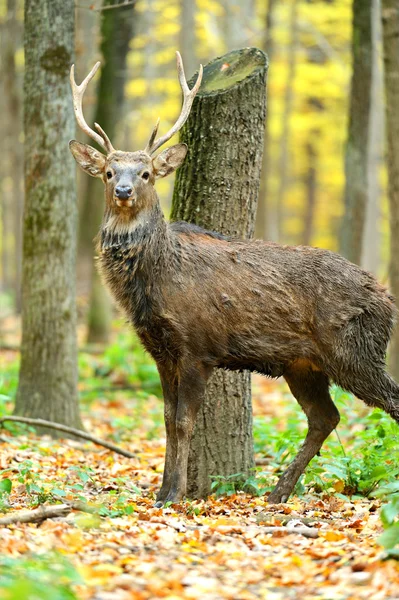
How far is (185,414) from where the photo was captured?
6984 millimetres

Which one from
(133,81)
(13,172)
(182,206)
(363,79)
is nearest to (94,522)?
(182,206)

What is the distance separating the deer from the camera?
6965 mm

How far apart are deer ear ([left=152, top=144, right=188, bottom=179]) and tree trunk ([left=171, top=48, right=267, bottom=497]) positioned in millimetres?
456

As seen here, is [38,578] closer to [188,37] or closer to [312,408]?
[312,408]

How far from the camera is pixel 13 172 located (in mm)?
22547

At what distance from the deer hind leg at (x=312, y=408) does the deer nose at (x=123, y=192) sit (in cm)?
212

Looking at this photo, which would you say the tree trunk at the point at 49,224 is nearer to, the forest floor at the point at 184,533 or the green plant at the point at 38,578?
the forest floor at the point at 184,533

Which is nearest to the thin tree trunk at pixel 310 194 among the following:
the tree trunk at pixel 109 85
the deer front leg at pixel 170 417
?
the tree trunk at pixel 109 85

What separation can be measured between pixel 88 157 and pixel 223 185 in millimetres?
1210

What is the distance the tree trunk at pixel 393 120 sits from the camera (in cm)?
1115

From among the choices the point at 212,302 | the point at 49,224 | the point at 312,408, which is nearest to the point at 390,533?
the point at 212,302

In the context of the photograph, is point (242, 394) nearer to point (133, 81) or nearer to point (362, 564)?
point (362, 564)

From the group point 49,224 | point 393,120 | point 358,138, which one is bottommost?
point 49,224

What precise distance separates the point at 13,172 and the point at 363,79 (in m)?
12.0
